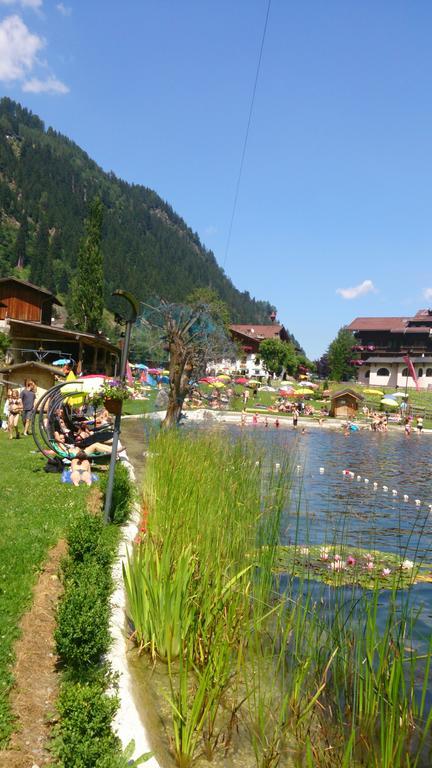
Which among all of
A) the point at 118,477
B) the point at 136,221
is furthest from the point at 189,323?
the point at 136,221

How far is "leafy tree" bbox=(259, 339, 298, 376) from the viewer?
7144 centimetres

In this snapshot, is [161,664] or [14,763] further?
[161,664]

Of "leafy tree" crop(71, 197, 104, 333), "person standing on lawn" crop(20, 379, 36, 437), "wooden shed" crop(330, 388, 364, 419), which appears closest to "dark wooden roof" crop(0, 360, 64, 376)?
"person standing on lawn" crop(20, 379, 36, 437)

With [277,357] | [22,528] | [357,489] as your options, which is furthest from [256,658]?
[277,357]

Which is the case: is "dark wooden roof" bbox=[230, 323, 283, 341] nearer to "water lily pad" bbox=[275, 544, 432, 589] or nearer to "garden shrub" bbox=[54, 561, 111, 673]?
"water lily pad" bbox=[275, 544, 432, 589]

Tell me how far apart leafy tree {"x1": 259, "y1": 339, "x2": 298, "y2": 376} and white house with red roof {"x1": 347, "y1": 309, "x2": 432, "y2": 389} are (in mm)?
9031

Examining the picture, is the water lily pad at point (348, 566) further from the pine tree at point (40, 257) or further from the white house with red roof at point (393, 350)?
the pine tree at point (40, 257)

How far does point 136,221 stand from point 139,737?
7546 inches

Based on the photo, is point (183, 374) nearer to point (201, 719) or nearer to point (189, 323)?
point (189, 323)

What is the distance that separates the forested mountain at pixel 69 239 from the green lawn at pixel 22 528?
76.6 m

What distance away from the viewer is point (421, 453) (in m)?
25.1

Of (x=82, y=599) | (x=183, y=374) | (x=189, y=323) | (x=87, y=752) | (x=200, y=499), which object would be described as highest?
(x=189, y=323)

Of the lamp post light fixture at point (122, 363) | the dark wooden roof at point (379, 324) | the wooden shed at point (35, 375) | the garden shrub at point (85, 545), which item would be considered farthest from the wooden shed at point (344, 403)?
the garden shrub at point (85, 545)

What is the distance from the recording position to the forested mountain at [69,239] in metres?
106
